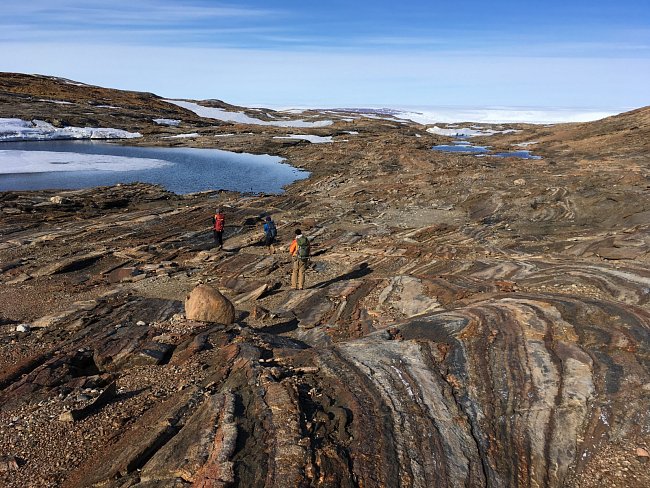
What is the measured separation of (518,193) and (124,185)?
33.5 metres

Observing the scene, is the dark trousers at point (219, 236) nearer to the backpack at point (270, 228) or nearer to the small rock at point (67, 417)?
the backpack at point (270, 228)

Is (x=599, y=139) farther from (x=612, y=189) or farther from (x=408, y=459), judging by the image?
(x=408, y=459)

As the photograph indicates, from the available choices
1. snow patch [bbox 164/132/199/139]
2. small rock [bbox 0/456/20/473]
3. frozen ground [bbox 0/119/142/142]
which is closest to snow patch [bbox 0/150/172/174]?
frozen ground [bbox 0/119/142/142]

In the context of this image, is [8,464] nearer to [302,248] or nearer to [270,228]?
[302,248]

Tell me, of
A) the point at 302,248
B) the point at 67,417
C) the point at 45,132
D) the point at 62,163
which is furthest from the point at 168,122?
the point at 67,417

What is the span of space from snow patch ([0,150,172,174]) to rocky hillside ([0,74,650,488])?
2751cm

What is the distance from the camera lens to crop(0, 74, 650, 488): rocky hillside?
7520 millimetres

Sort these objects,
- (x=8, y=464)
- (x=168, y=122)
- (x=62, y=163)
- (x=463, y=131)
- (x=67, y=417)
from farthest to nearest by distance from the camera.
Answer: (x=463, y=131) → (x=168, y=122) → (x=62, y=163) → (x=67, y=417) → (x=8, y=464)

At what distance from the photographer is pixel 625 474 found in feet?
23.7

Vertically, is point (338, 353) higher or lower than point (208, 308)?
higher

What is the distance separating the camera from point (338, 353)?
10914mm

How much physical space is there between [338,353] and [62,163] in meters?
58.9

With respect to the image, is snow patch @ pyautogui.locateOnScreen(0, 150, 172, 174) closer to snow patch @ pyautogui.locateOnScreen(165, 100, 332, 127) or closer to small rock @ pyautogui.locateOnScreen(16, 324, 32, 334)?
small rock @ pyautogui.locateOnScreen(16, 324, 32, 334)

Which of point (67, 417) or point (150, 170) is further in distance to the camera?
point (150, 170)
